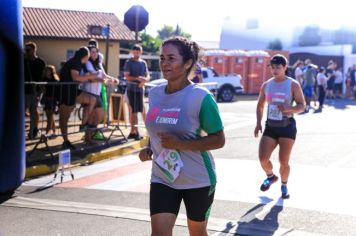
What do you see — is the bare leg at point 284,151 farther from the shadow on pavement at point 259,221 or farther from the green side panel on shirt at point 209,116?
the green side panel on shirt at point 209,116

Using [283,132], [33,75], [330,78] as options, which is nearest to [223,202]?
[283,132]

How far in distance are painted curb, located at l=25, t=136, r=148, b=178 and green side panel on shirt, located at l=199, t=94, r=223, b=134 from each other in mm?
Answer: 5171

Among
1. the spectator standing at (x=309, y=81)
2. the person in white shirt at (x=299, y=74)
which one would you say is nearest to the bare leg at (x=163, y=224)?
the spectator standing at (x=309, y=81)

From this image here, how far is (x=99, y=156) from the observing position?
379 inches

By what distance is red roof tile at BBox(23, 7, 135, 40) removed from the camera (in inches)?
1154

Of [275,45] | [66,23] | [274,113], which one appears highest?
[275,45]

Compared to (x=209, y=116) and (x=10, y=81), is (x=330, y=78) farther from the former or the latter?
(x=10, y=81)

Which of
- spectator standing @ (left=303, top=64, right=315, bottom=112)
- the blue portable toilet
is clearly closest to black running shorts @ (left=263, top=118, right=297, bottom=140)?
the blue portable toilet

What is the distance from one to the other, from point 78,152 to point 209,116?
21.5 ft

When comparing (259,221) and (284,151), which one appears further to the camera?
(284,151)

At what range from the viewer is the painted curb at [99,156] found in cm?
826

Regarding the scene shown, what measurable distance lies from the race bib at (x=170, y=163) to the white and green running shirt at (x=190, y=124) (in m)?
0.03

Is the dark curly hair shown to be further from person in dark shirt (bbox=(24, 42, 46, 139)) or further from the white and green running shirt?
person in dark shirt (bbox=(24, 42, 46, 139))

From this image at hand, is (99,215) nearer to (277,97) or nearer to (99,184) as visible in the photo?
(99,184)
